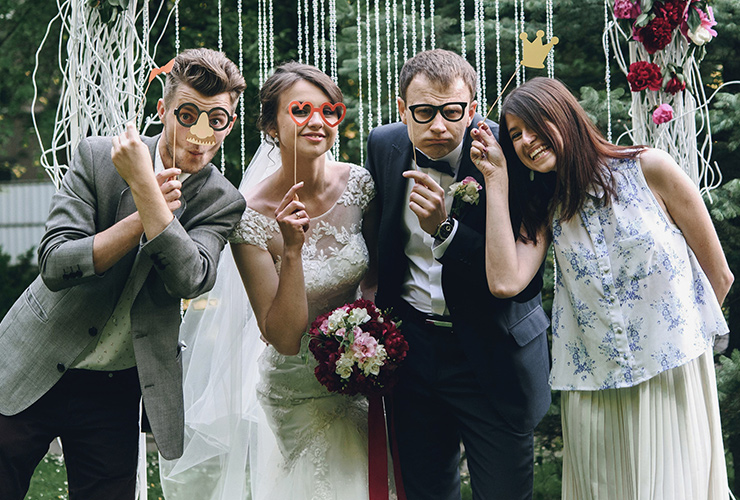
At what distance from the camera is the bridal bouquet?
2.64m

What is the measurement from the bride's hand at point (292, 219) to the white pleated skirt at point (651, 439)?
1.01 metres

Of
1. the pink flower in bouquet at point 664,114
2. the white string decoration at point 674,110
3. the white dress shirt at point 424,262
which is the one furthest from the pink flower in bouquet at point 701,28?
the white dress shirt at point 424,262

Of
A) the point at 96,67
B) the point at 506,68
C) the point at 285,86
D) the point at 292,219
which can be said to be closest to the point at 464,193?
the point at 292,219

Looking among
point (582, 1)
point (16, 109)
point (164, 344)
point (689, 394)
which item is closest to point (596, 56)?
point (582, 1)

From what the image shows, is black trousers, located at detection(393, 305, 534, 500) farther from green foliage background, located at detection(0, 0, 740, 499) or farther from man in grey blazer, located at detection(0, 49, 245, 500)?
green foliage background, located at detection(0, 0, 740, 499)

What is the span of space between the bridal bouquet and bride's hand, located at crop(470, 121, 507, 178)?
63 cm

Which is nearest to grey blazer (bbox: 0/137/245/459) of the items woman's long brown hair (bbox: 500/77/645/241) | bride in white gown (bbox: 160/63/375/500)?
bride in white gown (bbox: 160/63/375/500)

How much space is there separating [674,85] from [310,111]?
6.02ft

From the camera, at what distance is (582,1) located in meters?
4.95

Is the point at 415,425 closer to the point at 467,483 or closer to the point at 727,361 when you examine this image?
the point at 727,361

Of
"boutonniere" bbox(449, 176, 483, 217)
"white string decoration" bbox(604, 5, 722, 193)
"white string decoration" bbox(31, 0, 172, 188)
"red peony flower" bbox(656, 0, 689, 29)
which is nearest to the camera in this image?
"boutonniere" bbox(449, 176, 483, 217)

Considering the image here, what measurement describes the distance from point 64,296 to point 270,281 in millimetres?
695

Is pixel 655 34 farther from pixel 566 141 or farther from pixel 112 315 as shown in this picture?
pixel 112 315

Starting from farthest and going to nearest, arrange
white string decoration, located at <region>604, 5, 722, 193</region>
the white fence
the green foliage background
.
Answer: the white fence, the green foliage background, white string decoration, located at <region>604, 5, 722, 193</region>
